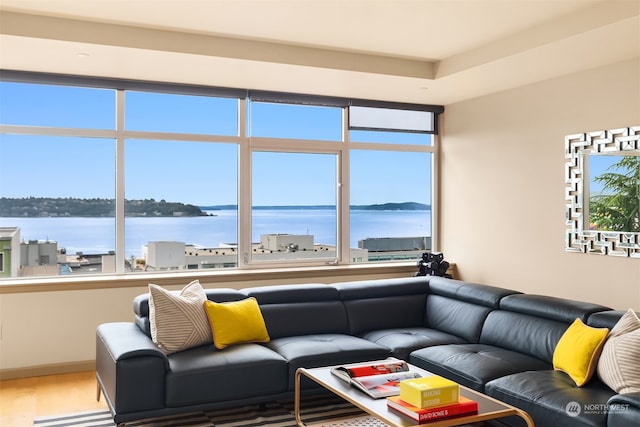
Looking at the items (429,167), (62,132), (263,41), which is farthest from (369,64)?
(62,132)

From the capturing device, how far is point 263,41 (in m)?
4.71

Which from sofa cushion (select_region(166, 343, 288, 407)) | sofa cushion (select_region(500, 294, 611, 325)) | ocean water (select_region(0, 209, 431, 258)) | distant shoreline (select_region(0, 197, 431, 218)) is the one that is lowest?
sofa cushion (select_region(166, 343, 288, 407))

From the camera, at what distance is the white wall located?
473cm

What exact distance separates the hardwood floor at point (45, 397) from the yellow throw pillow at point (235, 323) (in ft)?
3.10

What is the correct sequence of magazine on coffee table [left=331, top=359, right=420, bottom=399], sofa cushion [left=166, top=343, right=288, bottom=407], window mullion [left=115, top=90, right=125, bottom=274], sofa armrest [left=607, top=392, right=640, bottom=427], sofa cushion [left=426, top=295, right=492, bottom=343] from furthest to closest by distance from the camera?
1. window mullion [left=115, top=90, right=125, bottom=274]
2. sofa cushion [left=426, top=295, right=492, bottom=343]
3. sofa cushion [left=166, top=343, right=288, bottom=407]
4. magazine on coffee table [left=331, top=359, right=420, bottom=399]
5. sofa armrest [left=607, top=392, right=640, bottom=427]

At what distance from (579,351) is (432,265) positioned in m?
2.91

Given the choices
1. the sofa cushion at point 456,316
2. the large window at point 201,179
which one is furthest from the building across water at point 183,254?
the sofa cushion at point 456,316

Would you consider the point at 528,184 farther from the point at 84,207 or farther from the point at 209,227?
the point at 84,207

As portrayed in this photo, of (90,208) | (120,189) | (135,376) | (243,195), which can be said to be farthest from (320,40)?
(135,376)

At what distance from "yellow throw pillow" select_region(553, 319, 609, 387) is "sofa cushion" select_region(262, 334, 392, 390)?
45.6 inches

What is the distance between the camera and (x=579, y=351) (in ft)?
10.7

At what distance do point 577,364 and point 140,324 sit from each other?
2716mm

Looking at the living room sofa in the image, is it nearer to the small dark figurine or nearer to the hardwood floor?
the hardwood floor

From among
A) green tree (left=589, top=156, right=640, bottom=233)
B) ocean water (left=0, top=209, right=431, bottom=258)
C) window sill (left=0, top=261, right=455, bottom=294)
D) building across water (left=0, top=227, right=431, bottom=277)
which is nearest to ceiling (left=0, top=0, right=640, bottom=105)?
green tree (left=589, top=156, right=640, bottom=233)
